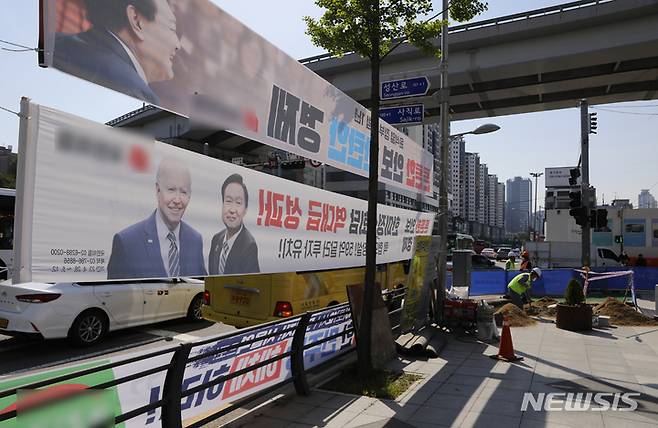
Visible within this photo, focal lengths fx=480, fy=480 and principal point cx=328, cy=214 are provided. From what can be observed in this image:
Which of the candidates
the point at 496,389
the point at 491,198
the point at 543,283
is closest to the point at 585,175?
the point at 543,283

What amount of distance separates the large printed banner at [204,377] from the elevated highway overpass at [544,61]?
15.3 metres

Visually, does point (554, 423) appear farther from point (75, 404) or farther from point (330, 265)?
point (75, 404)

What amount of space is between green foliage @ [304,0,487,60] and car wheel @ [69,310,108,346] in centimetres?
651

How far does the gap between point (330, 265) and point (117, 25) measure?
4.84 m

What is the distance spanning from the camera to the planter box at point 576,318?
11.1 meters

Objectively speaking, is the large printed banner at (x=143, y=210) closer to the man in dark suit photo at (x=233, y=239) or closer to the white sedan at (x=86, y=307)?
the man in dark suit photo at (x=233, y=239)

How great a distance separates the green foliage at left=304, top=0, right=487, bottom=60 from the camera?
702 centimetres

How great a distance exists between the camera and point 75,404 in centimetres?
321

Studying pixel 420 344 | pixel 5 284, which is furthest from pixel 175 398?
pixel 5 284

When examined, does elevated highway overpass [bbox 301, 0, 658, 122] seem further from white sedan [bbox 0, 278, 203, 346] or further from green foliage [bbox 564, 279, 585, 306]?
white sedan [bbox 0, 278, 203, 346]

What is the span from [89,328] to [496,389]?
7.27 meters

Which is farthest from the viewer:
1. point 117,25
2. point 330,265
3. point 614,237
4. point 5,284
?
point 614,237

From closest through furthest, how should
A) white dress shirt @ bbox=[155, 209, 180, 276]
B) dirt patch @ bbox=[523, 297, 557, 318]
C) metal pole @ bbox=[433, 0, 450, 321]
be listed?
white dress shirt @ bbox=[155, 209, 180, 276]
metal pole @ bbox=[433, 0, 450, 321]
dirt patch @ bbox=[523, 297, 557, 318]

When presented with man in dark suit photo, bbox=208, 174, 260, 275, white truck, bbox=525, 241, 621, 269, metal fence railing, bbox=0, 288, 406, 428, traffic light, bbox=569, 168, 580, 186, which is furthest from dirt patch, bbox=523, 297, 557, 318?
white truck, bbox=525, 241, 621, 269
